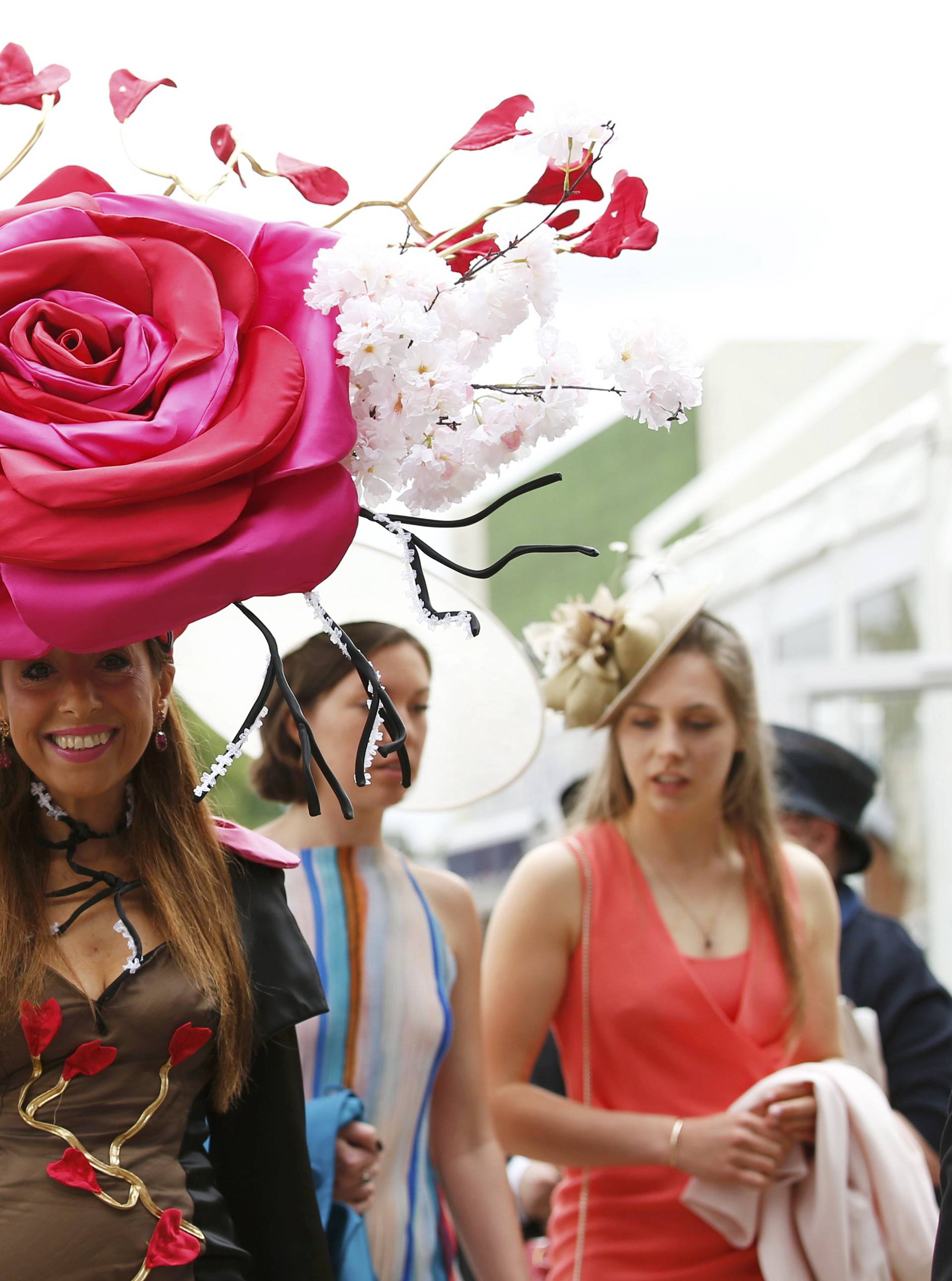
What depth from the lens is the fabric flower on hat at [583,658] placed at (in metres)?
2.82

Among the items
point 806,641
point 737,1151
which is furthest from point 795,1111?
point 806,641

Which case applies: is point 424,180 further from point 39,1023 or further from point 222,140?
point 39,1023

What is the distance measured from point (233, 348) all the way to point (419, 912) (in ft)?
4.40

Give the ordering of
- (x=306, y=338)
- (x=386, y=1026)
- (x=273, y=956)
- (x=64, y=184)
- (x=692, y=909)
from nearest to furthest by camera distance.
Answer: (x=306, y=338)
(x=64, y=184)
(x=273, y=956)
(x=386, y=1026)
(x=692, y=909)

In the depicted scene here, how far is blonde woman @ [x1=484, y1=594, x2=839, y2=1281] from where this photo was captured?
2.53m

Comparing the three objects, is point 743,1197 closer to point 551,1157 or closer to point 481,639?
point 551,1157

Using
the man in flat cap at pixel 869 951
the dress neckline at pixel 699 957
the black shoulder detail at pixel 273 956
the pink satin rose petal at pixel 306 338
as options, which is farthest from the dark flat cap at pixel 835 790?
the pink satin rose petal at pixel 306 338

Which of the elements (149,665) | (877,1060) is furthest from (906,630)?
(149,665)

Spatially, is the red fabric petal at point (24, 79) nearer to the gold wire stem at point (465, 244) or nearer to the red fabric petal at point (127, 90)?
the red fabric petal at point (127, 90)

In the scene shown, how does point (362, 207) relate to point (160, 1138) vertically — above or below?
above

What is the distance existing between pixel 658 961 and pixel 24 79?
6.28 feet

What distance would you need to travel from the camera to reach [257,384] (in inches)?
45.6

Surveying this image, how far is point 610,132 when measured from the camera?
1.23 meters

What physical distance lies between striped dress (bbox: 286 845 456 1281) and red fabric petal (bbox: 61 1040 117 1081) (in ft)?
2.41
